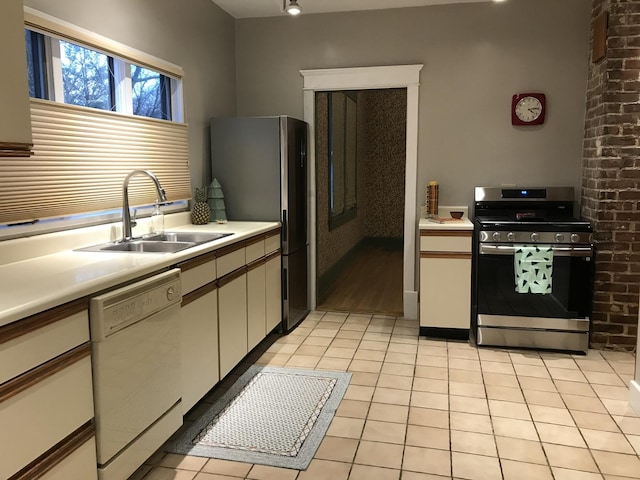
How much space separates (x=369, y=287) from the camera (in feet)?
18.7

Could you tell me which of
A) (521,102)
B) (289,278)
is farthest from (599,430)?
(521,102)

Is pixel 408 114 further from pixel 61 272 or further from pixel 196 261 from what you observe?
pixel 61 272

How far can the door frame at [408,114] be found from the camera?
434 centimetres

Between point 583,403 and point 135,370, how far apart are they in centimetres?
234

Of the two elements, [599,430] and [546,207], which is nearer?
[599,430]

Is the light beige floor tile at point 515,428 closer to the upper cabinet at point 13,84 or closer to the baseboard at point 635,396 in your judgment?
the baseboard at point 635,396

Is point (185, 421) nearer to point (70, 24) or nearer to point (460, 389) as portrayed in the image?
point (460, 389)

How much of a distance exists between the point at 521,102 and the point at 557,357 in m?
1.95

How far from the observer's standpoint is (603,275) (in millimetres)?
3717

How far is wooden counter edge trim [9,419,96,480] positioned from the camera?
1.52 m

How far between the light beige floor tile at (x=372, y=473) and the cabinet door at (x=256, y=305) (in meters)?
1.30

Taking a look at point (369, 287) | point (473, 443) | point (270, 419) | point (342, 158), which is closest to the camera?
point (473, 443)

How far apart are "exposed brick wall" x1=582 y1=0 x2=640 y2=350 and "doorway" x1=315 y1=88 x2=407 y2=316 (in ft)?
5.24

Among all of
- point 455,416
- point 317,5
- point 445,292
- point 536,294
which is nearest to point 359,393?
point 455,416
